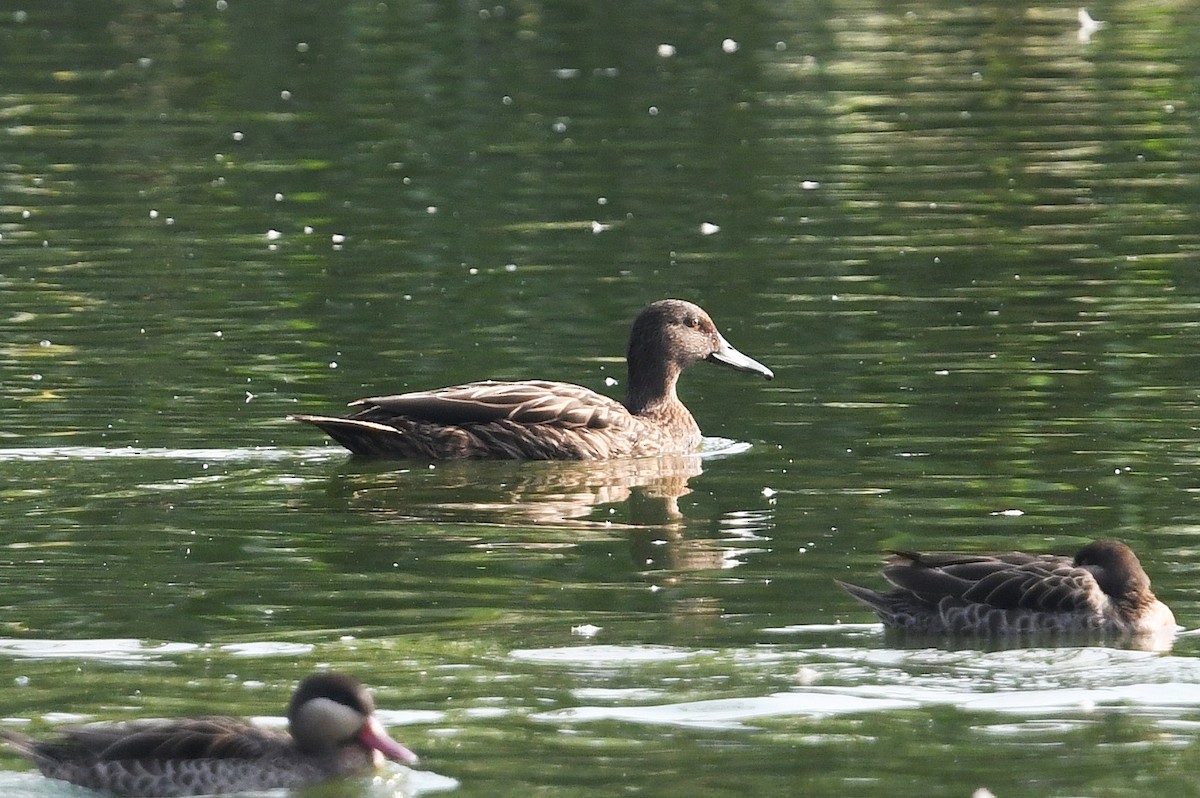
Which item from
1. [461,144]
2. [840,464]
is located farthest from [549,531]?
[461,144]

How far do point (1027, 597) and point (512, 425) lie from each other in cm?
518

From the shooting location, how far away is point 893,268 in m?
20.4

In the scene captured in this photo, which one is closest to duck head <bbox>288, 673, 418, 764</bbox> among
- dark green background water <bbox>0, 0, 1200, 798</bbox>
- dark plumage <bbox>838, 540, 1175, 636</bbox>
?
dark green background water <bbox>0, 0, 1200, 798</bbox>

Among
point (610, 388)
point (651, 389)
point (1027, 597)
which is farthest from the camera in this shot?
point (610, 388)

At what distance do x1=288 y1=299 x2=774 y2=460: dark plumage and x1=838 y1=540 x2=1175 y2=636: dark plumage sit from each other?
15.2ft

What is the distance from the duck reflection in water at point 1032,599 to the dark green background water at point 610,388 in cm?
17

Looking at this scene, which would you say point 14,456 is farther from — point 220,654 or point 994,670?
point 994,670

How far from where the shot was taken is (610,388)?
1739 cm

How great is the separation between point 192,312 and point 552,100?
40.1ft

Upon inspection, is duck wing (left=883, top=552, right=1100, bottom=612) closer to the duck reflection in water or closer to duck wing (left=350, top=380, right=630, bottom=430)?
the duck reflection in water

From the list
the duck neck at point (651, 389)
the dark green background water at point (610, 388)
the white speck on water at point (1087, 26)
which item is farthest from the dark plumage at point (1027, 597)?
the white speck on water at point (1087, 26)

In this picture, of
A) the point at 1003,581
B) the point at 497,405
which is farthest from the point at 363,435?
the point at 1003,581

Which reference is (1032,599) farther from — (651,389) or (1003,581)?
(651,389)

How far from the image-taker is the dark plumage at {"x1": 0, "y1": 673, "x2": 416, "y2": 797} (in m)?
8.79
